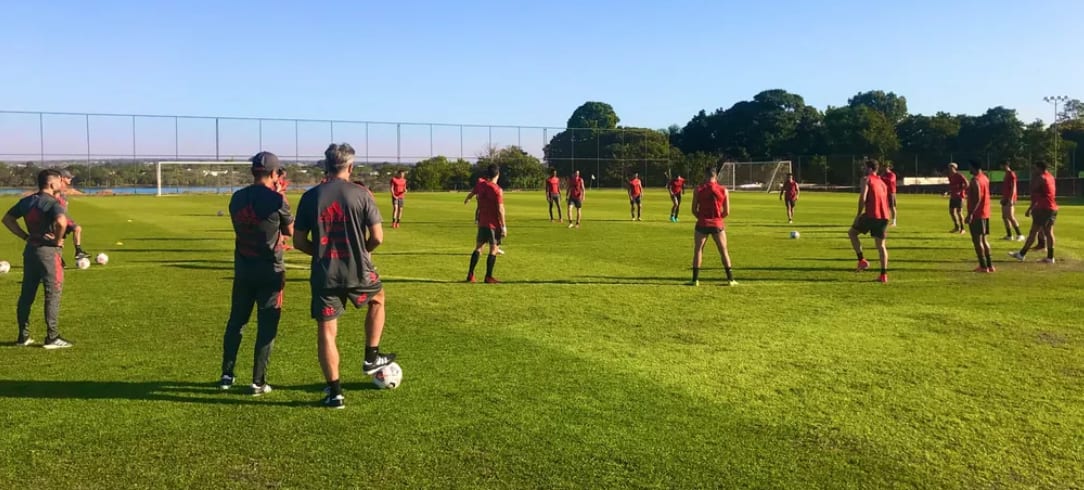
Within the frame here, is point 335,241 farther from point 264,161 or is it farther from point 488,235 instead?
point 488,235

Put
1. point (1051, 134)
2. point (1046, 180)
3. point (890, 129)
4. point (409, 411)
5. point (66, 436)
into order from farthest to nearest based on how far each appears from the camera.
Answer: point (890, 129)
point (1051, 134)
point (1046, 180)
point (409, 411)
point (66, 436)

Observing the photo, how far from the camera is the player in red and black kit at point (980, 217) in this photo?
12.8m

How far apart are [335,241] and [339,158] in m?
0.59

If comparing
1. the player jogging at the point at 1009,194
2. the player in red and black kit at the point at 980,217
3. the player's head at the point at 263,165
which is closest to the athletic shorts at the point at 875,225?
the player in red and black kit at the point at 980,217

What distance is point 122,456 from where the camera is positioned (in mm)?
4664

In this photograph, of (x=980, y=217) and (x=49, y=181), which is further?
(x=980, y=217)

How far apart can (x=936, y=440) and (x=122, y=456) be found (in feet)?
17.0

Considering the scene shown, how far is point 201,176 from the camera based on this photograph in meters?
64.1

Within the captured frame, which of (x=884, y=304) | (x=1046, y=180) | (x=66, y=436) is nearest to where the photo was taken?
(x=66, y=436)

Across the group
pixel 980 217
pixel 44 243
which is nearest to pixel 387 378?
pixel 44 243

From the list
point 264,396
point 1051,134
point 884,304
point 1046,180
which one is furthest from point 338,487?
point 1051,134

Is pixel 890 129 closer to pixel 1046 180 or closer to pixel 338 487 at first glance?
pixel 1046 180

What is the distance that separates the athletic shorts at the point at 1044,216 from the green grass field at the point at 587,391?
8.64 feet

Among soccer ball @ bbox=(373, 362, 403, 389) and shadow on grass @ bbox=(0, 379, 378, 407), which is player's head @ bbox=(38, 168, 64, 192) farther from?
soccer ball @ bbox=(373, 362, 403, 389)
